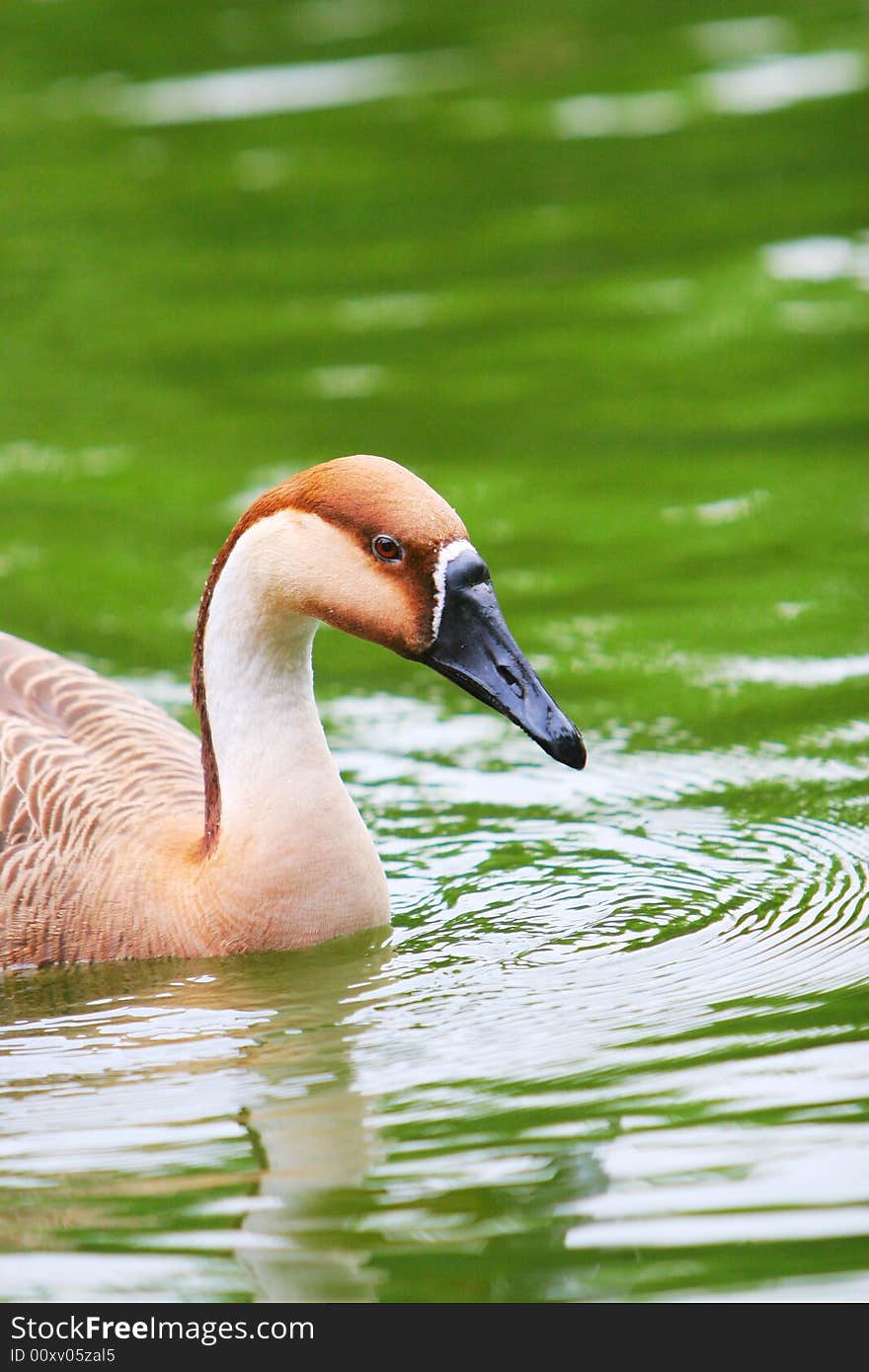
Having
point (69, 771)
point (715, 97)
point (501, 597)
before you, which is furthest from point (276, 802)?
point (715, 97)

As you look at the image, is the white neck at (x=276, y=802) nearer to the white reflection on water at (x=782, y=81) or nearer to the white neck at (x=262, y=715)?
the white neck at (x=262, y=715)

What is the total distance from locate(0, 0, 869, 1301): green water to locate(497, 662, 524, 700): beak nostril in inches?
39.3

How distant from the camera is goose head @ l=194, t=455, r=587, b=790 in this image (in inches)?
272

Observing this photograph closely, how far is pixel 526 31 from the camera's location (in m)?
22.3

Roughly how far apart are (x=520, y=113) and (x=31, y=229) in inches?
182

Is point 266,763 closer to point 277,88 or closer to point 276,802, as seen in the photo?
point 276,802

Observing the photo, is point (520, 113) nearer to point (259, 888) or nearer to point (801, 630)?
point (801, 630)

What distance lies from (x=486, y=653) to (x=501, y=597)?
4.09 meters

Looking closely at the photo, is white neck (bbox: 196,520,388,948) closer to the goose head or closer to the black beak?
the goose head

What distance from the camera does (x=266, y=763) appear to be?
24.9 feet

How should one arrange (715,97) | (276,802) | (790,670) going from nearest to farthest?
(276,802) < (790,670) < (715,97)
